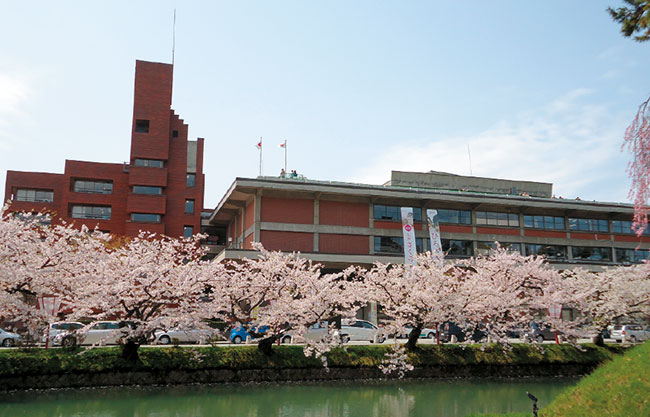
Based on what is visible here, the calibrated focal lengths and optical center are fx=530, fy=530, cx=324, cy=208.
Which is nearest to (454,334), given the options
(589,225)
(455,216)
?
(455,216)

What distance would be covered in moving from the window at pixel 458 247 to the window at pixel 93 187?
36872mm

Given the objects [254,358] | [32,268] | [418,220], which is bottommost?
[254,358]

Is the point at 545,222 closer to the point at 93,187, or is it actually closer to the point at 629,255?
the point at 629,255

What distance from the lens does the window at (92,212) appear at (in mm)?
57688

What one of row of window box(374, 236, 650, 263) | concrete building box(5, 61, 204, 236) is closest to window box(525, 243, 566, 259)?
row of window box(374, 236, 650, 263)

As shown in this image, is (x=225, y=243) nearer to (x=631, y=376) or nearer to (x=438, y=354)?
(x=438, y=354)

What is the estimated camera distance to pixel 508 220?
2235 inches

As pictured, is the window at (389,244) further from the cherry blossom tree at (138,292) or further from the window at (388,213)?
the cherry blossom tree at (138,292)

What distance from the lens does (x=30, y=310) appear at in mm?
23219

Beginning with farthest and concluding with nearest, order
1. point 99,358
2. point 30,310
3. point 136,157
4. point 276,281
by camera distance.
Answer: point 136,157 → point 276,281 → point 99,358 → point 30,310

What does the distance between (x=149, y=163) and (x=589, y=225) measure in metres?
50.1

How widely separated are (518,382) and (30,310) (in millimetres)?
24767

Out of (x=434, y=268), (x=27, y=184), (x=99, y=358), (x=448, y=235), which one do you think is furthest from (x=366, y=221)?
(x=27, y=184)

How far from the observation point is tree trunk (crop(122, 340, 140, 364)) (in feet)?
83.1
